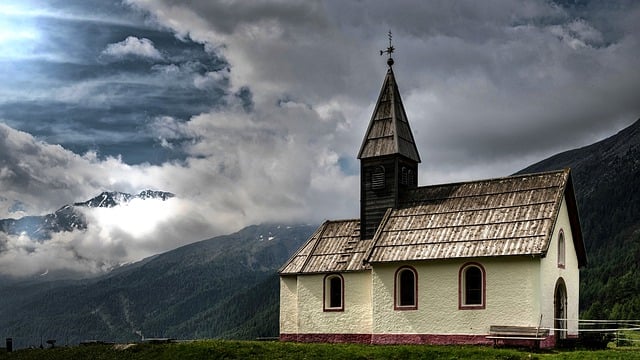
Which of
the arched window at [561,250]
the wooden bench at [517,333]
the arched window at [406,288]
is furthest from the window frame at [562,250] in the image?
the arched window at [406,288]

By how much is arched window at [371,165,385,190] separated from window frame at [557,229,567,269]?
11.5 metres

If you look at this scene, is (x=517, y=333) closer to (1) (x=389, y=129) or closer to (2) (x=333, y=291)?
(2) (x=333, y=291)

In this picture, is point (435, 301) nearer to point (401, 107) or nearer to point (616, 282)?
point (401, 107)

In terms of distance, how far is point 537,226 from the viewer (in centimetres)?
4191

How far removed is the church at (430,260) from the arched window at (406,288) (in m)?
0.06

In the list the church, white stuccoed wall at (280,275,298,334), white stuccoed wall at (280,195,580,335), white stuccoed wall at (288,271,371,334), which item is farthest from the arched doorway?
white stuccoed wall at (280,275,298,334)

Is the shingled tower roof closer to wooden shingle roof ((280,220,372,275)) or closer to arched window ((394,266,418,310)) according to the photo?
wooden shingle roof ((280,220,372,275))

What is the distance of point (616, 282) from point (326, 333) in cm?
16114

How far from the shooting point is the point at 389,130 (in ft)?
168

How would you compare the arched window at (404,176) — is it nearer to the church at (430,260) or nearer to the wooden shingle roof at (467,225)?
the church at (430,260)

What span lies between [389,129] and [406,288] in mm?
11512

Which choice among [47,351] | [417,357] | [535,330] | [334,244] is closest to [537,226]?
[535,330]

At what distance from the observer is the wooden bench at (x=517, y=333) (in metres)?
39.3

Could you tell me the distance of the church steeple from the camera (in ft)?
164
